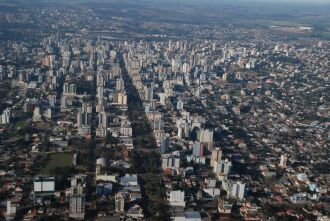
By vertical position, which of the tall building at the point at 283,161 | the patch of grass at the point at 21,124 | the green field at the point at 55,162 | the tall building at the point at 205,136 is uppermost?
the tall building at the point at 205,136

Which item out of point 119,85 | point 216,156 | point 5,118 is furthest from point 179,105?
point 5,118

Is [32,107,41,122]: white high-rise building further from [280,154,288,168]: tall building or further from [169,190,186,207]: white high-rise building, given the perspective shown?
[280,154,288,168]: tall building

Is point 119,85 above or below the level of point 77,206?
above

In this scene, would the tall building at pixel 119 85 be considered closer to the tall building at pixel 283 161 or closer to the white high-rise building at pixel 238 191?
the tall building at pixel 283 161

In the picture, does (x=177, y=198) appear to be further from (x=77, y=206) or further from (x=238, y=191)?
(x=77, y=206)

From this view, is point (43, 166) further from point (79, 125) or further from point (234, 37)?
point (234, 37)

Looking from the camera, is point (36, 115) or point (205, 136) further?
point (36, 115)

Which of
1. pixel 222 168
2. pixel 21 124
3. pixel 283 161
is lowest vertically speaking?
pixel 21 124

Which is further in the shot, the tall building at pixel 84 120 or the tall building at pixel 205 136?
the tall building at pixel 84 120

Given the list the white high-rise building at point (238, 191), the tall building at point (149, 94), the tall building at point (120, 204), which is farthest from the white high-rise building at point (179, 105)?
the tall building at point (120, 204)
